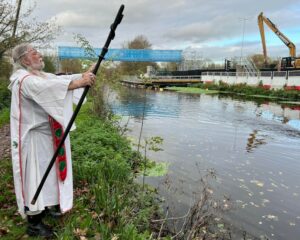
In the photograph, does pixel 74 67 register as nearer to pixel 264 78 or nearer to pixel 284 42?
pixel 264 78

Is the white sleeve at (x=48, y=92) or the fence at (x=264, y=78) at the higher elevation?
the white sleeve at (x=48, y=92)

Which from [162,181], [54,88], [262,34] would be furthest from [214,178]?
[262,34]

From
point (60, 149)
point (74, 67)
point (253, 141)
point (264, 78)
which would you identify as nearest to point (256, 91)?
point (264, 78)

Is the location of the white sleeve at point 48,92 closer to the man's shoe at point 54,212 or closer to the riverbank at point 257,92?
the man's shoe at point 54,212

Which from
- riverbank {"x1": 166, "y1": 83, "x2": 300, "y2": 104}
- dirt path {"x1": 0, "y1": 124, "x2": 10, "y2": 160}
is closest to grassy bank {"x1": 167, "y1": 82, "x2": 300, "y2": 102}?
riverbank {"x1": 166, "y1": 83, "x2": 300, "y2": 104}

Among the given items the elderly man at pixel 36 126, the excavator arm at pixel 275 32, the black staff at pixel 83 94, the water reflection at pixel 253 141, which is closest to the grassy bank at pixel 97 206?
the elderly man at pixel 36 126

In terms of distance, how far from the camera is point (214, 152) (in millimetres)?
11414

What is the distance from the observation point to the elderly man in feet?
12.1

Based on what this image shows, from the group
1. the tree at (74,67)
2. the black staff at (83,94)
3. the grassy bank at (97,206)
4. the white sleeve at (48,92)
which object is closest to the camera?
the black staff at (83,94)

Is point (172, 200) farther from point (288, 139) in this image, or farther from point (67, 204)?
point (288, 139)

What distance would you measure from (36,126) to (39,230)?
3.97 ft

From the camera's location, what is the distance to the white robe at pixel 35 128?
3670 millimetres

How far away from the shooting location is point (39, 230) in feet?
13.4

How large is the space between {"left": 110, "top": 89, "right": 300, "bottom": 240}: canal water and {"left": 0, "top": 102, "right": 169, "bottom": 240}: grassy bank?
1.05 m
